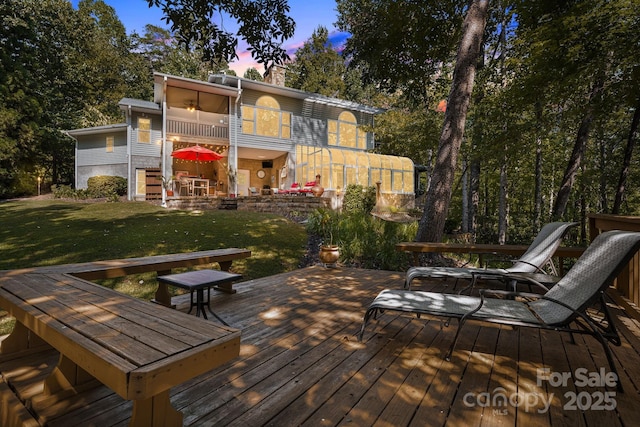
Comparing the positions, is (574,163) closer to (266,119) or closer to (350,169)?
(350,169)

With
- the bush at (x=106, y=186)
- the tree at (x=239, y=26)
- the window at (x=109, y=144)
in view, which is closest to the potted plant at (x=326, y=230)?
the tree at (x=239, y=26)

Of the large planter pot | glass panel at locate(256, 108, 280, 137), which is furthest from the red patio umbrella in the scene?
the large planter pot

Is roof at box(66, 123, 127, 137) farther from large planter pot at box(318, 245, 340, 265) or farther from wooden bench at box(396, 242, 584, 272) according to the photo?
wooden bench at box(396, 242, 584, 272)

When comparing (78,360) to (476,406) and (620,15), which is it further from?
(620,15)

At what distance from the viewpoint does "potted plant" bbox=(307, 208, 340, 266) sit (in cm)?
601

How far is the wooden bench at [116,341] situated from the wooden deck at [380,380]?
0.25m

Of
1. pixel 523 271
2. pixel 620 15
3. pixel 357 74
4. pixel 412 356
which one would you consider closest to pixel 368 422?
pixel 412 356

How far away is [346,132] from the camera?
19109mm

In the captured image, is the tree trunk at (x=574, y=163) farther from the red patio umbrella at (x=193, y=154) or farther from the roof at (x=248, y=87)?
the red patio umbrella at (x=193, y=154)

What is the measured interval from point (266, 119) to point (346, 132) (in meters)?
4.99

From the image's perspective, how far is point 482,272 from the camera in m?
3.87

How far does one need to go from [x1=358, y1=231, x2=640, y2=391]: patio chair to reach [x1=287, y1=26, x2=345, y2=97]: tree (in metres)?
28.9

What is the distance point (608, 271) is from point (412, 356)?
1.57 meters

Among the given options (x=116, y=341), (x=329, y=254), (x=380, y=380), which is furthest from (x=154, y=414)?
(x=329, y=254)
